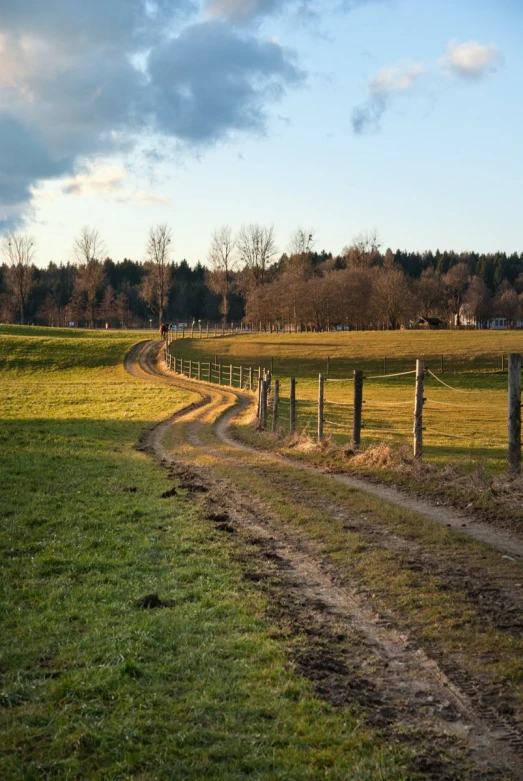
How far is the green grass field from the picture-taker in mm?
25078

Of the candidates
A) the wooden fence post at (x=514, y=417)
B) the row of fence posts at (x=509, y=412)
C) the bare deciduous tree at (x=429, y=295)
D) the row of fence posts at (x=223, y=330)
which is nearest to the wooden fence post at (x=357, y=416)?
the row of fence posts at (x=509, y=412)

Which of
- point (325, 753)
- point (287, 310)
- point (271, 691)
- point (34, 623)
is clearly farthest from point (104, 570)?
point (287, 310)

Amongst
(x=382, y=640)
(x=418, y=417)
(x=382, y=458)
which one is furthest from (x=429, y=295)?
(x=382, y=640)

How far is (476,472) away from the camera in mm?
12758

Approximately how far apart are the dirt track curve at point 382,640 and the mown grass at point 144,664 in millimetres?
236

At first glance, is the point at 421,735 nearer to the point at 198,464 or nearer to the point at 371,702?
the point at 371,702

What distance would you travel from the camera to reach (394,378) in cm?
5709

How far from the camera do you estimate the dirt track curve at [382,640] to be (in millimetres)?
4440

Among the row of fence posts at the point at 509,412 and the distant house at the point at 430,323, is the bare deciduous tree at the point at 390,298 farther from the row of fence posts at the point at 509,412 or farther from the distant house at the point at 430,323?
the row of fence posts at the point at 509,412

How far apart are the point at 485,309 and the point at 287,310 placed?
55.7 meters

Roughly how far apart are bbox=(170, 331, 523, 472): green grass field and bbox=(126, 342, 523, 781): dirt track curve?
7.16 m

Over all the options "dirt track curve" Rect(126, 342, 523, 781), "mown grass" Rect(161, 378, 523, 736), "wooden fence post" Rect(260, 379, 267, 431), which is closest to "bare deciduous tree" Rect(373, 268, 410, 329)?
"wooden fence post" Rect(260, 379, 267, 431)

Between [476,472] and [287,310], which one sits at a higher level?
[287,310]

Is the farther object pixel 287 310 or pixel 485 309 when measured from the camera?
pixel 485 309
